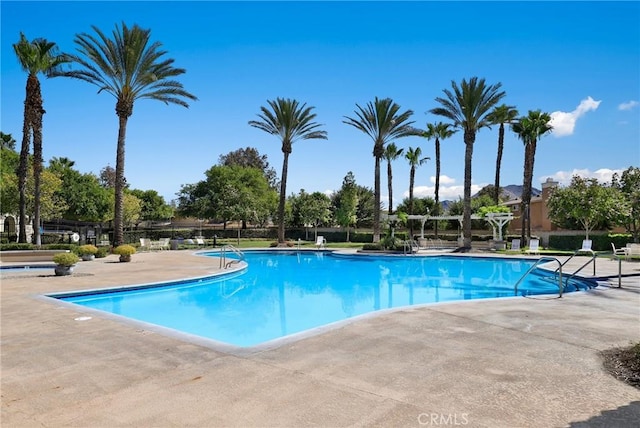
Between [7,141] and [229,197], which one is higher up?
[7,141]

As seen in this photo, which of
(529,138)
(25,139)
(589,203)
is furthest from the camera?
(529,138)

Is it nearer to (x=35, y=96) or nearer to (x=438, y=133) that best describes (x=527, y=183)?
(x=438, y=133)

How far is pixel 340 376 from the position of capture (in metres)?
4.32

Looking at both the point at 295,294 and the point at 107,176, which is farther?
the point at 107,176

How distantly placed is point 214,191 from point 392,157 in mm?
20509

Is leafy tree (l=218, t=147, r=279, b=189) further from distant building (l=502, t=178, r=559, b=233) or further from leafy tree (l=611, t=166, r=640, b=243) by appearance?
leafy tree (l=611, t=166, r=640, b=243)

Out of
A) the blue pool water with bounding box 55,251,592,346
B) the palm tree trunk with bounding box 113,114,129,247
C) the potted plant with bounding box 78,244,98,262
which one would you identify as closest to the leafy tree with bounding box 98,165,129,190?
the palm tree trunk with bounding box 113,114,129,247

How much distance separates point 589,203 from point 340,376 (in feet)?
93.3

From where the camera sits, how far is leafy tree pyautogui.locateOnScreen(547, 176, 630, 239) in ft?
88.2

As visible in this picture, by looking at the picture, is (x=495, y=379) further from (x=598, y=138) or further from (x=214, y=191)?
(x=214, y=191)

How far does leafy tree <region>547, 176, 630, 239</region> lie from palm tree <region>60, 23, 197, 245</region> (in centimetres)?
2443

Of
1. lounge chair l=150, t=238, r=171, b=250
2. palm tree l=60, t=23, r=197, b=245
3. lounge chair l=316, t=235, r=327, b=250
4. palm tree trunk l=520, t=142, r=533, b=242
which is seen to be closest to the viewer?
palm tree l=60, t=23, r=197, b=245

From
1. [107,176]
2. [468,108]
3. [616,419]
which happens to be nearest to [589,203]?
[468,108]

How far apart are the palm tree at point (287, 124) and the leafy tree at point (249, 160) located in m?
38.0
